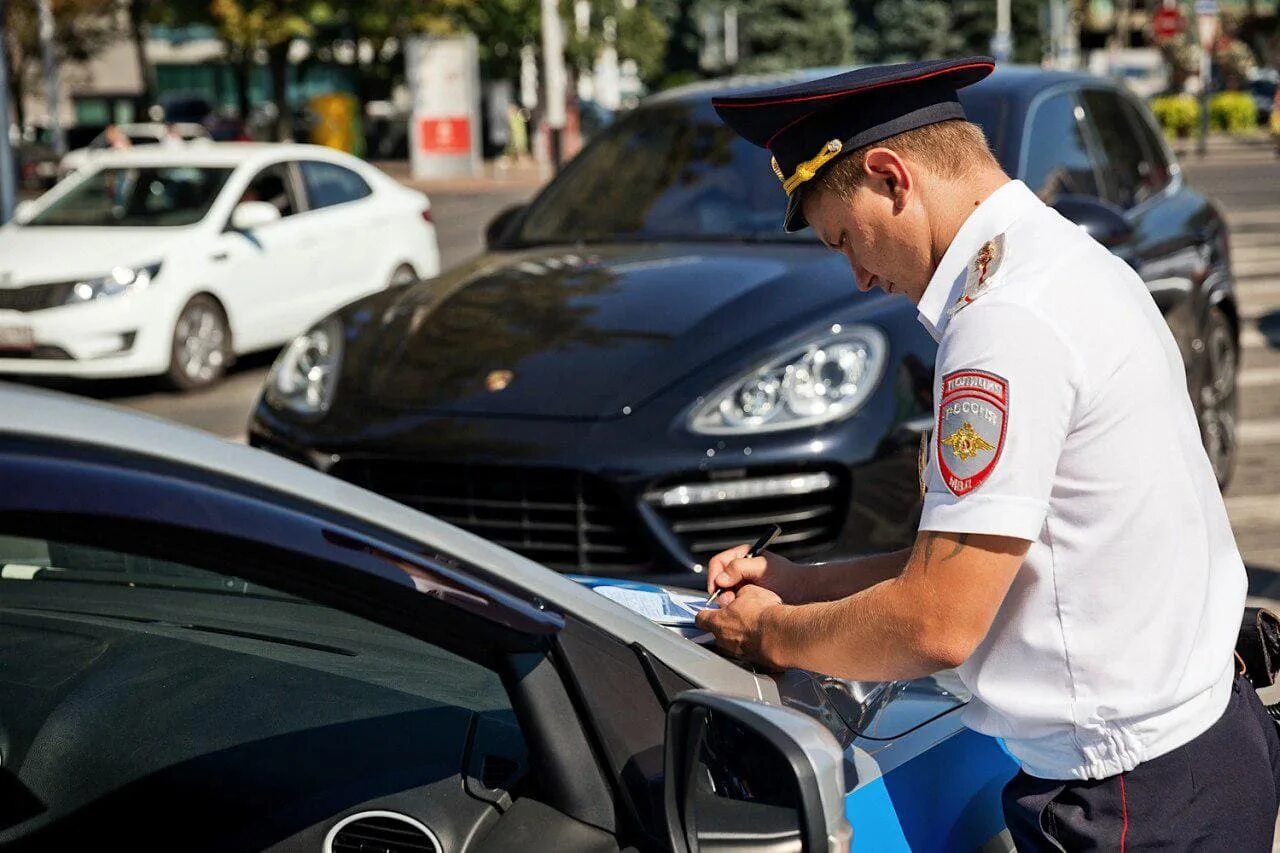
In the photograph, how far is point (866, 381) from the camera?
4320 mm

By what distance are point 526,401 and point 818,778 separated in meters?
2.85

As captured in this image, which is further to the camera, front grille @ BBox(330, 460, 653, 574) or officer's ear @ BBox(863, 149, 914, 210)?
front grille @ BBox(330, 460, 653, 574)

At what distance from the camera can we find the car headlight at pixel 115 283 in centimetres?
1020

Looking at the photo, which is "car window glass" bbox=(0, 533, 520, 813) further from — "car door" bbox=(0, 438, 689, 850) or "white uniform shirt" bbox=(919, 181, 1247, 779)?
"white uniform shirt" bbox=(919, 181, 1247, 779)

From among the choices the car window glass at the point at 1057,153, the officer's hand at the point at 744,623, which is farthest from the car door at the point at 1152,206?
the officer's hand at the point at 744,623

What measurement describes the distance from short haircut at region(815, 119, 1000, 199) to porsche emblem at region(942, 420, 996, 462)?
32 centimetres

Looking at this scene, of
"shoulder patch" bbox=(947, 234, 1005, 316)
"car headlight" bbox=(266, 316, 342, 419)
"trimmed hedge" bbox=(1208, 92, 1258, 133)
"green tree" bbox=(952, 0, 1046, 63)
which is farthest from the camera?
"green tree" bbox=(952, 0, 1046, 63)

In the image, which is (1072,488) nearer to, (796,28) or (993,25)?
(796,28)

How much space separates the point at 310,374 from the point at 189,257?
20.1 feet

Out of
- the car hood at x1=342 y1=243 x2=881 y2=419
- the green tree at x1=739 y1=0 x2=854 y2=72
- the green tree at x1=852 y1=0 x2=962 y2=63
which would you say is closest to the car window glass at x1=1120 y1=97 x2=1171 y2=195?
the car hood at x1=342 y1=243 x2=881 y2=419

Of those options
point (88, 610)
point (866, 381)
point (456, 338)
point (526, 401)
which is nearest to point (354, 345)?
point (456, 338)

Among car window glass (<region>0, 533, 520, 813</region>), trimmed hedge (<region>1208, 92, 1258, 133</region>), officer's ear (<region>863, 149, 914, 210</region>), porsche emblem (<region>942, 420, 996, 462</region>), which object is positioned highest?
officer's ear (<region>863, 149, 914, 210</region>)

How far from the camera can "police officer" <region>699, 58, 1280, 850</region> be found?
68.7 inches

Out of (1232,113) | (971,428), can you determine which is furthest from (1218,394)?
(1232,113)
